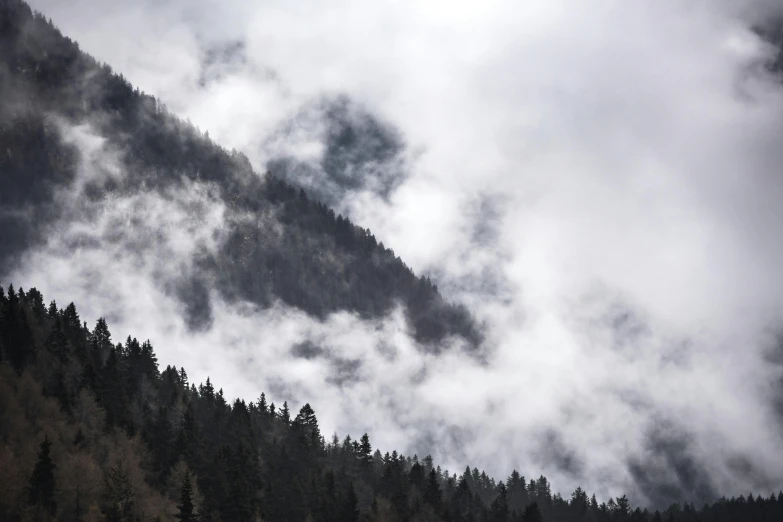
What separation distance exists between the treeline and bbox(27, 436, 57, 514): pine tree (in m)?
0.14

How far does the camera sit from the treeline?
94.1 metres

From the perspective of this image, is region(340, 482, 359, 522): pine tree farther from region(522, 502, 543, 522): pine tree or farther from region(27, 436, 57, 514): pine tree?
region(27, 436, 57, 514): pine tree

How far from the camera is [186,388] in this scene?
166625 mm

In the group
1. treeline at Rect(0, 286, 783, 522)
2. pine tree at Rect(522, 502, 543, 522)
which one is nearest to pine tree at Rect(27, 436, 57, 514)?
treeline at Rect(0, 286, 783, 522)

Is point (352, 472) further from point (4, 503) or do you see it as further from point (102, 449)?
point (4, 503)

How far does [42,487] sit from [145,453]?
27408mm

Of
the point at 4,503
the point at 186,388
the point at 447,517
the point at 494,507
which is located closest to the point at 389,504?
the point at 447,517

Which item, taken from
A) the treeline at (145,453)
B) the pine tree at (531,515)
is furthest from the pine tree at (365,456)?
the pine tree at (531,515)

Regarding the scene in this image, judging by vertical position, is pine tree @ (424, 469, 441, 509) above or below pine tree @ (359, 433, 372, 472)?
below

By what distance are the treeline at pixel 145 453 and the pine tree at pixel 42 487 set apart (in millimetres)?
143

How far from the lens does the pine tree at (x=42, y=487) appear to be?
89438mm

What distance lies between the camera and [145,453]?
117125 mm

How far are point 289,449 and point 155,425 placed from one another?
30566mm

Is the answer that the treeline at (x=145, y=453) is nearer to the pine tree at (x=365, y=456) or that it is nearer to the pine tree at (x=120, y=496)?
the pine tree at (x=120, y=496)
